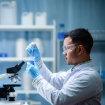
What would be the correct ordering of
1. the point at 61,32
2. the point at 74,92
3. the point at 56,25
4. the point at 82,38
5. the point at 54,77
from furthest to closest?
the point at 56,25 < the point at 61,32 < the point at 54,77 < the point at 82,38 < the point at 74,92

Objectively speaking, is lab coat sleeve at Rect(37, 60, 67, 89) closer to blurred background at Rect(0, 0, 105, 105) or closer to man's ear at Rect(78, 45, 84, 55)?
man's ear at Rect(78, 45, 84, 55)

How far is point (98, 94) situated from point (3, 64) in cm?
161

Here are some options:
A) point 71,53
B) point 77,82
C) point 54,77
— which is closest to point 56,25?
point 54,77

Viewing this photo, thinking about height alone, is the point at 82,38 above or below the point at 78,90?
above

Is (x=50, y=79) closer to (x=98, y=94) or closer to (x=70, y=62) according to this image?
(x=70, y=62)

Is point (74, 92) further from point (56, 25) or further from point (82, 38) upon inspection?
point (56, 25)

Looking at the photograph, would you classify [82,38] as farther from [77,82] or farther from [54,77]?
[54,77]

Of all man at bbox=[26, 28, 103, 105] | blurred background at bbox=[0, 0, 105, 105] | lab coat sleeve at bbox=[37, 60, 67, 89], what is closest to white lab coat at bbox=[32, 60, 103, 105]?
man at bbox=[26, 28, 103, 105]

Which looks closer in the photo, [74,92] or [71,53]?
[74,92]

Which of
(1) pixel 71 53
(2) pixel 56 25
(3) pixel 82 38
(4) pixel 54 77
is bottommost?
(4) pixel 54 77

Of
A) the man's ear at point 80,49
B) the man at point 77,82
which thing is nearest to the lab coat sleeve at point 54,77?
the man at point 77,82

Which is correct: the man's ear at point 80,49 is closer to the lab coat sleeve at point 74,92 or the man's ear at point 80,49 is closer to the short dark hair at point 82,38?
the short dark hair at point 82,38

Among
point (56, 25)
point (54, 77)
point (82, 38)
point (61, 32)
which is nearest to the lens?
point (82, 38)

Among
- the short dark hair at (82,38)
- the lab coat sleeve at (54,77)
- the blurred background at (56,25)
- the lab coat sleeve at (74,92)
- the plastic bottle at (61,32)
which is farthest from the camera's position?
the blurred background at (56,25)
